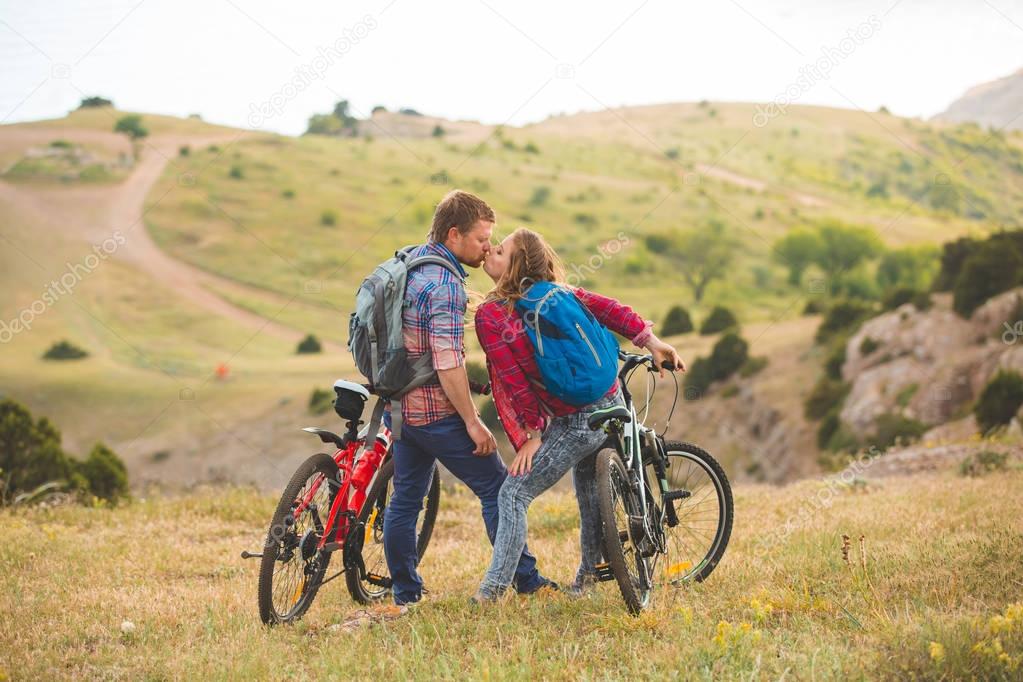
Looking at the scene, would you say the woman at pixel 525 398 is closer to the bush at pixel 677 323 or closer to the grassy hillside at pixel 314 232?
the grassy hillside at pixel 314 232

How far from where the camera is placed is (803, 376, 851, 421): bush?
31609mm

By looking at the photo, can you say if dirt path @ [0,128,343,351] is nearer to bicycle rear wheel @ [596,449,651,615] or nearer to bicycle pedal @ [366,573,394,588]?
bicycle pedal @ [366,573,394,588]

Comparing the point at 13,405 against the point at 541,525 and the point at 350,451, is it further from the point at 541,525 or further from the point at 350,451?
the point at 350,451

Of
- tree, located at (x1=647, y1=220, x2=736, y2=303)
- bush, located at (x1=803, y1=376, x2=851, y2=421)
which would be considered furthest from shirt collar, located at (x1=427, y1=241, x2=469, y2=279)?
tree, located at (x1=647, y1=220, x2=736, y2=303)

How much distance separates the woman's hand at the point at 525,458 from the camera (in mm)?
4641

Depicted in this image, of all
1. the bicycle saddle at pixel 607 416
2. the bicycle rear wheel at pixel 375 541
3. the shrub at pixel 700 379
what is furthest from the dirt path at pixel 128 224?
the bicycle saddle at pixel 607 416

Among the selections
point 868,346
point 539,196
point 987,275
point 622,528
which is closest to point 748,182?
point 539,196

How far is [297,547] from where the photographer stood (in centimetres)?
488

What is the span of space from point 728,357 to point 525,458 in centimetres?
3502

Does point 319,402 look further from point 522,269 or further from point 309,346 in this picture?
point 522,269

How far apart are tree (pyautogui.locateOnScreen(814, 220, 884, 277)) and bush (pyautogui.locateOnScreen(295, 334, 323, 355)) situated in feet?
161

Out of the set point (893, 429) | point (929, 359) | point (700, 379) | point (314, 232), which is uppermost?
point (314, 232)

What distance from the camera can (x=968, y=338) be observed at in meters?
28.5

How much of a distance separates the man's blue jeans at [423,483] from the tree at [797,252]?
287 ft
